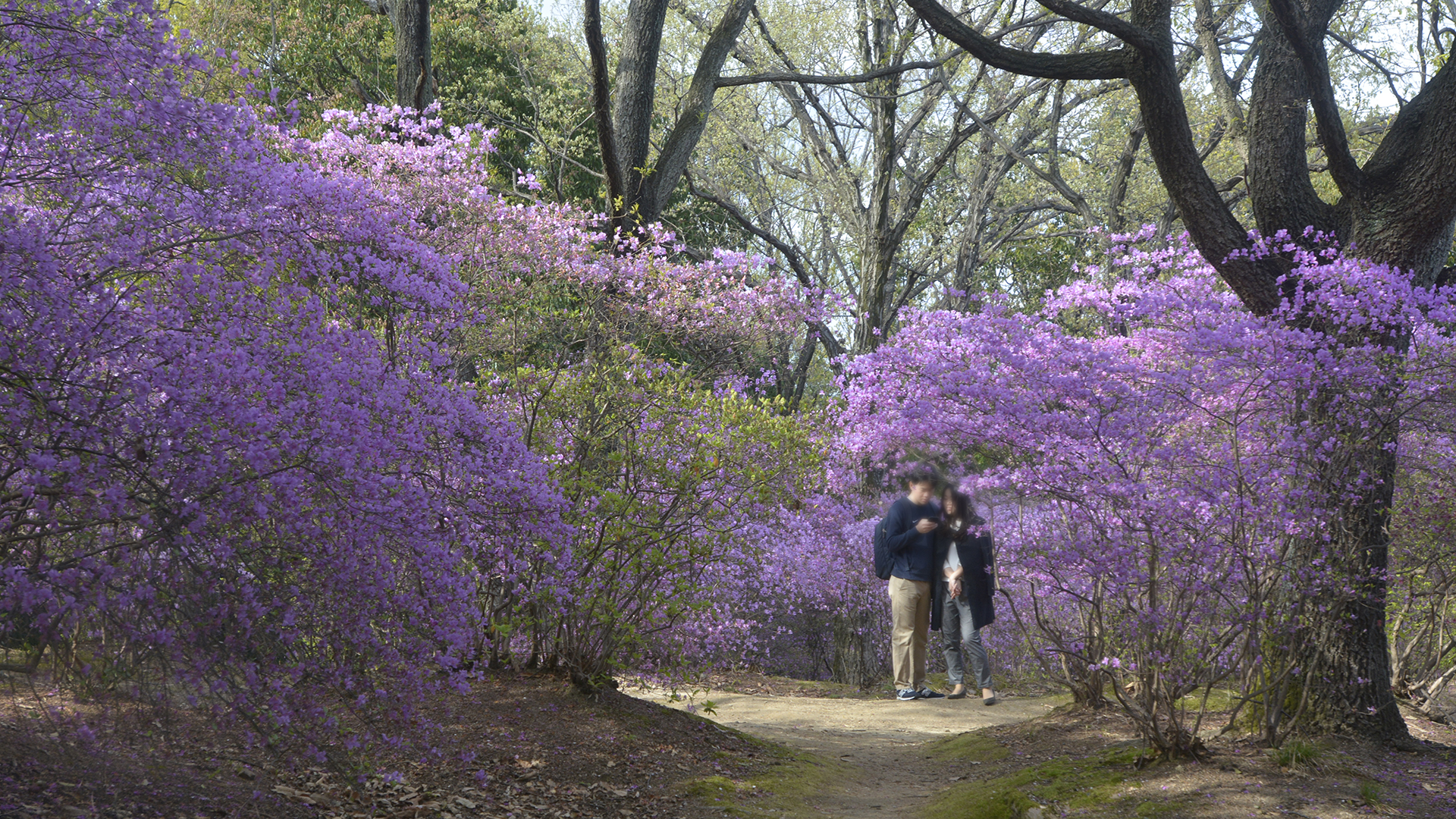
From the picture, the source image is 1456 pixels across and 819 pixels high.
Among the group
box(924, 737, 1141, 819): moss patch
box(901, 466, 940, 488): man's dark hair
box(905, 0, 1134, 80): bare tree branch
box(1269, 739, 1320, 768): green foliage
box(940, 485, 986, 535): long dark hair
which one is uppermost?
box(905, 0, 1134, 80): bare tree branch

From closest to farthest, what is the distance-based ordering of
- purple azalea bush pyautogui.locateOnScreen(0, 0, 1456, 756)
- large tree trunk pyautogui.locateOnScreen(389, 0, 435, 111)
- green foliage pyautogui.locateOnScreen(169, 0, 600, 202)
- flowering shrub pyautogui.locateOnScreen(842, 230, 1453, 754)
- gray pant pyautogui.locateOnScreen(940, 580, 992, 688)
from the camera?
1. purple azalea bush pyautogui.locateOnScreen(0, 0, 1456, 756)
2. flowering shrub pyautogui.locateOnScreen(842, 230, 1453, 754)
3. gray pant pyautogui.locateOnScreen(940, 580, 992, 688)
4. large tree trunk pyautogui.locateOnScreen(389, 0, 435, 111)
5. green foliage pyautogui.locateOnScreen(169, 0, 600, 202)

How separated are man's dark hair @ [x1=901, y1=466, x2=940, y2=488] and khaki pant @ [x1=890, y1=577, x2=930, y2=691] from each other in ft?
4.56

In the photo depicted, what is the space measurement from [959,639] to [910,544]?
→ 53.3 inches

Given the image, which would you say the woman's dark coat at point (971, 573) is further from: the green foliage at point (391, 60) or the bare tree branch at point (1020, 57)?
the green foliage at point (391, 60)

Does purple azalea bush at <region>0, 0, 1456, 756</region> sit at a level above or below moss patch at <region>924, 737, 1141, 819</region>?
above

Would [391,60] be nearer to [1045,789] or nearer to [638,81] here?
[638,81]

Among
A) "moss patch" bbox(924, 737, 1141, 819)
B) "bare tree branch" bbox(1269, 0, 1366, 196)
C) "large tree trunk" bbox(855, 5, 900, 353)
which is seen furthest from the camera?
"large tree trunk" bbox(855, 5, 900, 353)

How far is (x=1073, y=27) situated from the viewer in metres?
17.2

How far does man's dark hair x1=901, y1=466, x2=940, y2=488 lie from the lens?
666 cm

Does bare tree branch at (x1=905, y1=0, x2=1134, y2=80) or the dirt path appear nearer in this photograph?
the dirt path

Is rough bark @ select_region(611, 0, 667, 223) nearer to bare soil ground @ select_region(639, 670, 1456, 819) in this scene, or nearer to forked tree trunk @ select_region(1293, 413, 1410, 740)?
bare soil ground @ select_region(639, 670, 1456, 819)

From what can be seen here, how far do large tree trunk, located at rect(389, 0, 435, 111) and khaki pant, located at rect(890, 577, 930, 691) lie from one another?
5874 mm

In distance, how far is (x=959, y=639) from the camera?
9336 mm

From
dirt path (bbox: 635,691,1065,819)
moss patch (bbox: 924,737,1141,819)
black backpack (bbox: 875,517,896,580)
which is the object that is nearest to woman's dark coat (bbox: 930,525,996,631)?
black backpack (bbox: 875,517,896,580)
